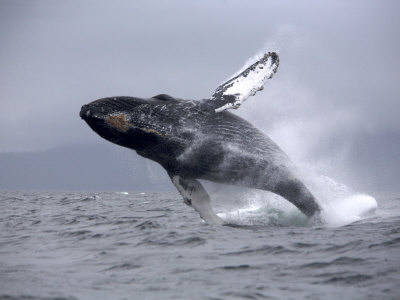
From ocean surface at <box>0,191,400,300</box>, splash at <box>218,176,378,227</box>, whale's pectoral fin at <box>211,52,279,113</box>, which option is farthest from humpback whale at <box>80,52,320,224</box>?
ocean surface at <box>0,191,400,300</box>

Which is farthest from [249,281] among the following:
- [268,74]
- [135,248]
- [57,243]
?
[268,74]

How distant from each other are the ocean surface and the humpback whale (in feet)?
2.60

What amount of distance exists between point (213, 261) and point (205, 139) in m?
3.42

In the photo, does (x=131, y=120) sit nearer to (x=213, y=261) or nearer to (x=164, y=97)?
(x=164, y=97)

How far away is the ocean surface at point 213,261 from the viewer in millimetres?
4480

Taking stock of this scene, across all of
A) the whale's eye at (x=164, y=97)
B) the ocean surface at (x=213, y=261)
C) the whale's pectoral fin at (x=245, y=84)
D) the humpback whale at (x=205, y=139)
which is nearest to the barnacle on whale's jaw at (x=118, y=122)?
the humpback whale at (x=205, y=139)

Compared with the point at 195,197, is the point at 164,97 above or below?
above

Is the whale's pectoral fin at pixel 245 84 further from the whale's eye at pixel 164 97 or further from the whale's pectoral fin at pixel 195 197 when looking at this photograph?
the whale's pectoral fin at pixel 195 197

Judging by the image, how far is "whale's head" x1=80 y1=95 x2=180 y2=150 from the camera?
8.34m

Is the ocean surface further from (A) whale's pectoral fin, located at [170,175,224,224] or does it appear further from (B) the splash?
(A) whale's pectoral fin, located at [170,175,224,224]

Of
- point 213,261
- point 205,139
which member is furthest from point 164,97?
point 213,261

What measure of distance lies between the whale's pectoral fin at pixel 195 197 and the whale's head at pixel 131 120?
0.96 m

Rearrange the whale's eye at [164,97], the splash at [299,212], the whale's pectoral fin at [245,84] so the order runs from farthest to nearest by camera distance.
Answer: the splash at [299,212] < the whale's eye at [164,97] < the whale's pectoral fin at [245,84]

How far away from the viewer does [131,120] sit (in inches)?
337
